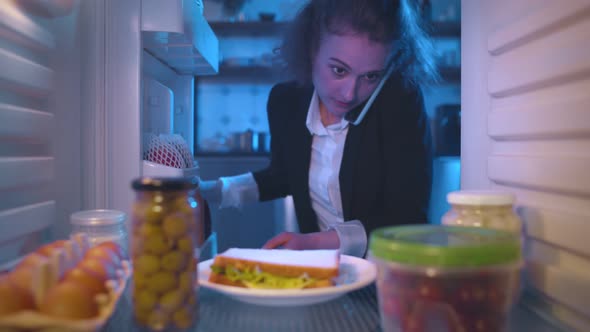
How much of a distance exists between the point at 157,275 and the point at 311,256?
281 mm

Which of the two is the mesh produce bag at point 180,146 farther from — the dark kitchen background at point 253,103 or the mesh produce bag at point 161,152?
the dark kitchen background at point 253,103

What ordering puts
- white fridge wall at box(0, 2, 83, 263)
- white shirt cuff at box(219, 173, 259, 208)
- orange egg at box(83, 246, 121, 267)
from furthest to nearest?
white shirt cuff at box(219, 173, 259, 208)
white fridge wall at box(0, 2, 83, 263)
orange egg at box(83, 246, 121, 267)

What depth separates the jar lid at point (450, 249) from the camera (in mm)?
431

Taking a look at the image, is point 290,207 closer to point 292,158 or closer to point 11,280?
point 292,158

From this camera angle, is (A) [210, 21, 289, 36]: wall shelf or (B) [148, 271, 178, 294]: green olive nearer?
(B) [148, 271, 178, 294]: green olive

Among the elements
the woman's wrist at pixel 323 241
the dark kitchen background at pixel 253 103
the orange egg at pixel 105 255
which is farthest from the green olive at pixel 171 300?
the dark kitchen background at pixel 253 103

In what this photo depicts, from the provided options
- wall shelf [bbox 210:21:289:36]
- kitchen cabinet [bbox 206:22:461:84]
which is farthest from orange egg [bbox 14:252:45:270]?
wall shelf [bbox 210:21:289:36]

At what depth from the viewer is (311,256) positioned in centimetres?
72

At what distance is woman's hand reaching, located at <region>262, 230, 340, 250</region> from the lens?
1.05 metres

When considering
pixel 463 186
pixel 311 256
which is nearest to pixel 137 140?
pixel 311 256

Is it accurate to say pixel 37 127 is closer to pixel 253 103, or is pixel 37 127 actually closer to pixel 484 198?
pixel 484 198

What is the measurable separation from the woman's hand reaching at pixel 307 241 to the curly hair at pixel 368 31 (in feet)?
1.74

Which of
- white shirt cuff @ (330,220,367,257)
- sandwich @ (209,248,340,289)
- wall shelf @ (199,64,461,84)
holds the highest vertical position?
wall shelf @ (199,64,461,84)

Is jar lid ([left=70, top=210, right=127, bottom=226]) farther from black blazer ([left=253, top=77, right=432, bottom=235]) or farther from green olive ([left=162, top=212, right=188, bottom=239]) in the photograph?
black blazer ([left=253, top=77, right=432, bottom=235])
